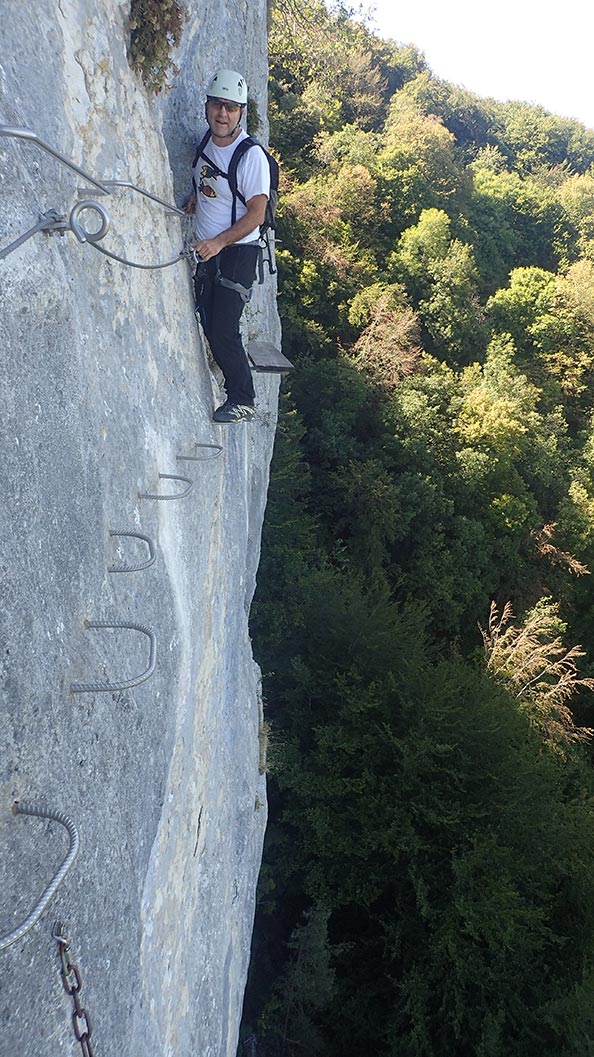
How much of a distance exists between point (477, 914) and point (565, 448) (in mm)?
16869

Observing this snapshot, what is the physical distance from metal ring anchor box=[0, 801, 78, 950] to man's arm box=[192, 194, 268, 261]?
3915 mm

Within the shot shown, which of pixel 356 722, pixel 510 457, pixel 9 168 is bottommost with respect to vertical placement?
pixel 356 722

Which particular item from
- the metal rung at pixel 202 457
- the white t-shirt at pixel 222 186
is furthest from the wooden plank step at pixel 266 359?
the white t-shirt at pixel 222 186

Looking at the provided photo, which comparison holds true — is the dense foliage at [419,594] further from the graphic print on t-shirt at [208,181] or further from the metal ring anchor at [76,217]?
the metal ring anchor at [76,217]

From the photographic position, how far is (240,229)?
190 inches

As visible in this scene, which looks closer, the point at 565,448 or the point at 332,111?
the point at 565,448

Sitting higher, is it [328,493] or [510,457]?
[510,457]

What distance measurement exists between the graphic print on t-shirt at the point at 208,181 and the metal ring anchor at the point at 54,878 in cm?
436

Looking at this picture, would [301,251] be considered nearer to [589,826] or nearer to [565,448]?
[565,448]

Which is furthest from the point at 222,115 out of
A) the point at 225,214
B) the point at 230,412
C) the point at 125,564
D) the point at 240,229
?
the point at 125,564

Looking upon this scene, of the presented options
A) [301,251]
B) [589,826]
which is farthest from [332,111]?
[589,826]

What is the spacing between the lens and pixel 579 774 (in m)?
16.1

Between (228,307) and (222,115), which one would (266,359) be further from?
(222,115)

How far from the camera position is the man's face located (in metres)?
4.71
